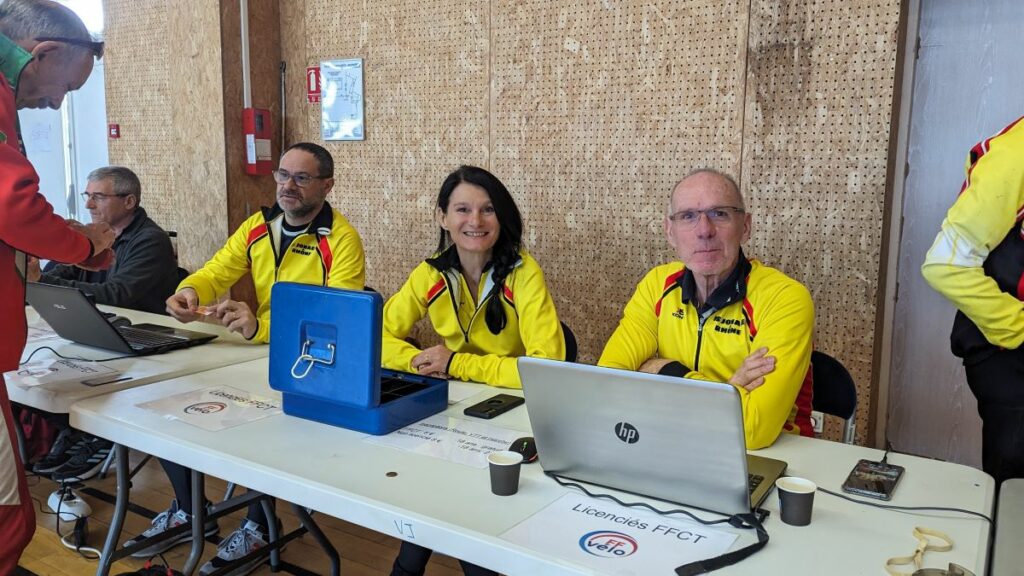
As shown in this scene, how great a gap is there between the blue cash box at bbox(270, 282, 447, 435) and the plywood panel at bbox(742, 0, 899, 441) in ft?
5.94

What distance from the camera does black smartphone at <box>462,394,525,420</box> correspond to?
5.82 ft

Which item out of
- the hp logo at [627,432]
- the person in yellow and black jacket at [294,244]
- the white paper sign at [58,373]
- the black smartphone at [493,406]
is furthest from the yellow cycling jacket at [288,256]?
the hp logo at [627,432]

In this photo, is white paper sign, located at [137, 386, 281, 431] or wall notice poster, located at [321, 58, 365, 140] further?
wall notice poster, located at [321, 58, 365, 140]

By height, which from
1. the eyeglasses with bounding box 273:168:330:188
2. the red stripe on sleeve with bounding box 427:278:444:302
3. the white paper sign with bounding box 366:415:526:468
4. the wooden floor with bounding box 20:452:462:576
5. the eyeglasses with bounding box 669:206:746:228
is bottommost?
the wooden floor with bounding box 20:452:462:576

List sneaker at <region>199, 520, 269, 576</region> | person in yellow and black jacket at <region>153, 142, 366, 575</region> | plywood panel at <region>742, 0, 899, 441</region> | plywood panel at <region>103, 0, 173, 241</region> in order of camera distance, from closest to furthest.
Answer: sneaker at <region>199, 520, 269, 576</region>, plywood panel at <region>742, 0, 899, 441</region>, person in yellow and black jacket at <region>153, 142, 366, 575</region>, plywood panel at <region>103, 0, 173, 241</region>

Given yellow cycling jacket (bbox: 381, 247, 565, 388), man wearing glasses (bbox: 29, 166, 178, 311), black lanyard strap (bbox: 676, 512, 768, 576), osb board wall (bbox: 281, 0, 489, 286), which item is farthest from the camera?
osb board wall (bbox: 281, 0, 489, 286)

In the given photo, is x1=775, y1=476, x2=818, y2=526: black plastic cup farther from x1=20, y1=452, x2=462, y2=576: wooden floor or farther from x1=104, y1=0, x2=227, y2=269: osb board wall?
x1=104, y1=0, x2=227, y2=269: osb board wall

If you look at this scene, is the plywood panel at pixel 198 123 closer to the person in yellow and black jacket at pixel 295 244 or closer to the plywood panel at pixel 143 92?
the plywood panel at pixel 143 92

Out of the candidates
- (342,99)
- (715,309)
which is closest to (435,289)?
(715,309)

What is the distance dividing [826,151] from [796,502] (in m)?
2.03

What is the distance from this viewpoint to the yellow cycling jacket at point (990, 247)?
67.2 inches

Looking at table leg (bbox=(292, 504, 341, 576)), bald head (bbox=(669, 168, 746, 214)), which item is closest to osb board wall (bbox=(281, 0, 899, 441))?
bald head (bbox=(669, 168, 746, 214))

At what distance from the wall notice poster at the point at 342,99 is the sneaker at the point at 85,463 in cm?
207

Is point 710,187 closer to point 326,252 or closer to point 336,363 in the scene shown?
point 336,363
